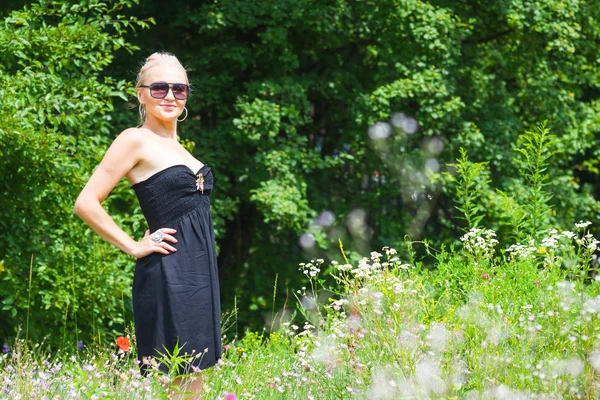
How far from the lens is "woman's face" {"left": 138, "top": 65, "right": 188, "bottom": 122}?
11.4ft

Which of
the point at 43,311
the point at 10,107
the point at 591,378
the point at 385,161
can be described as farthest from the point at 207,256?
the point at 385,161

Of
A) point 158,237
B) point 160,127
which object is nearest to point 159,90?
point 160,127

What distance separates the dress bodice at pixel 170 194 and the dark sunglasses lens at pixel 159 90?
0.34m

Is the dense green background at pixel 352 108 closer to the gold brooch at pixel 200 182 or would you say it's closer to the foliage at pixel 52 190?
the foliage at pixel 52 190

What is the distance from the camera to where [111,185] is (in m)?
3.34

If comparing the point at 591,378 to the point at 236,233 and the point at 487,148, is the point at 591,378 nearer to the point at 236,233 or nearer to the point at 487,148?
the point at 487,148

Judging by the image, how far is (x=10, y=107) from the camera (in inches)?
239

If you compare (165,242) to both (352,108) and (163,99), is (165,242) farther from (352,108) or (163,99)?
(352,108)

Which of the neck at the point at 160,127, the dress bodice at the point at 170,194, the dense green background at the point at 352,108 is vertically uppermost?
the neck at the point at 160,127

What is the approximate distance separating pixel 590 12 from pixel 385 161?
3337mm

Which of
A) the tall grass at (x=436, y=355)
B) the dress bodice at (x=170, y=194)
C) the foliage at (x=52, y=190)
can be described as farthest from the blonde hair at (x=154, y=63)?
the foliage at (x=52, y=190)

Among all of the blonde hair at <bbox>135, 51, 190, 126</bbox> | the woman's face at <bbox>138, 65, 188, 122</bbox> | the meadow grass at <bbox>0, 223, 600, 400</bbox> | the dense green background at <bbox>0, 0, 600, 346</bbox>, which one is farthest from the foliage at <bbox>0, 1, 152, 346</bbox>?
the woman's face at <bbox>138, 65, 188, 122</bbox>

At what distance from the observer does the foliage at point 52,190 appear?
6.34 m

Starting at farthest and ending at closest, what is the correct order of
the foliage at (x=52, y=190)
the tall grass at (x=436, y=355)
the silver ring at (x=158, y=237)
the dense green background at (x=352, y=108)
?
1. the dense green background at (x=352, y=108)
2. the foliage at (x=52, y=190)
3. the silver ring at (x=158, y=237)
4. the tall grass at (x=436, y=355)
